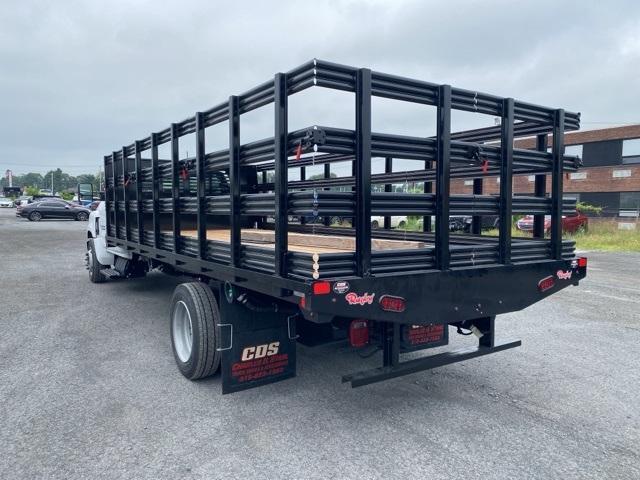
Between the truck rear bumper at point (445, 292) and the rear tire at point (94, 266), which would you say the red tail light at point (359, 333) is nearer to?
the truck rear bumper at point (445, 292)

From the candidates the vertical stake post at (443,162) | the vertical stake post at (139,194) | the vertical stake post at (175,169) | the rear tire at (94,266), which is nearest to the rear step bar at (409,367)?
the vertical stake post at (443,162)

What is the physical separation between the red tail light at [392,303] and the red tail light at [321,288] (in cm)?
41

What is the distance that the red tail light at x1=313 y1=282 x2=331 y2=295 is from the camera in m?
2.72

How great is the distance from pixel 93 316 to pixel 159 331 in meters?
1.40

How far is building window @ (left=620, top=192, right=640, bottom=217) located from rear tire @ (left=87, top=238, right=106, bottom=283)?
30.7m

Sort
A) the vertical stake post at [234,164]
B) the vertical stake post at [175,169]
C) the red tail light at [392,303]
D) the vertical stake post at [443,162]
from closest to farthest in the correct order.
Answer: the red tail light at [392,303] → the vertical stake post at [443,162] → the vertical stake post at [234,164] → the vertical stake post at [175,169]

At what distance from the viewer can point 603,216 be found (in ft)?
97.7

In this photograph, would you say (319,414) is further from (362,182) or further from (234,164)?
(234,164)

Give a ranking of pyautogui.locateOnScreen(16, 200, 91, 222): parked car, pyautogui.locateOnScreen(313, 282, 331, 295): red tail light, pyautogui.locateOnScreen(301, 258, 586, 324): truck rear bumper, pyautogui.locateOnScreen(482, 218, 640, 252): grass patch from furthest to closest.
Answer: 1. pyautogui.locateOnScreen(16, 200, 91, 222): parked car
2. pyautogui.locateOnScreen(482, 218, 640, 252): grass patch
3. pyautogui.locateOnScreen(301, 258, 586, 324): truck rear bumper
4. pyautogui.locateOnScreen(313, 282, 331, 295): red tail light

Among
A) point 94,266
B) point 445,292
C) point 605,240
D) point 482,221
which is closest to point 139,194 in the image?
Result: point 445,292

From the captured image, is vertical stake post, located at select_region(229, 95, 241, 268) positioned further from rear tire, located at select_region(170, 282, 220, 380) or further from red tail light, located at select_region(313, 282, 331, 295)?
red tail light, located at select_region(313, 282, 331, 295)

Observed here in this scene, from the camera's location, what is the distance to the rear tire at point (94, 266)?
8883 millimetres

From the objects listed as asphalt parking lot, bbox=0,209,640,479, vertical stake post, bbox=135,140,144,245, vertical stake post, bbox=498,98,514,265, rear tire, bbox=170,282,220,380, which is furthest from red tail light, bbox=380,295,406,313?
vertical stake post, bbox=135,140,144,245

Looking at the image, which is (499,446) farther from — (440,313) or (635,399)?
(635,399)
